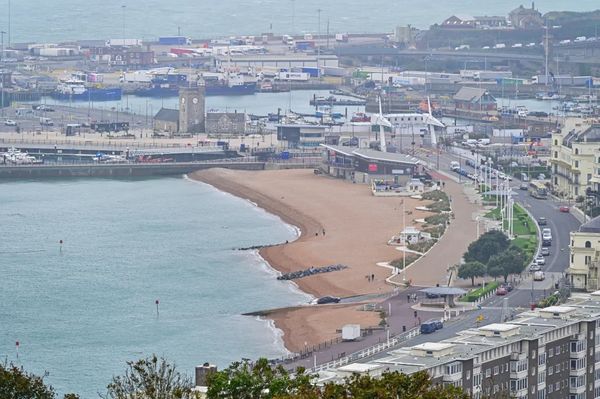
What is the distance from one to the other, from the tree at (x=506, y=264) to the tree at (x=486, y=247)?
1038mm

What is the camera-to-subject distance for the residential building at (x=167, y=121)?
61719mm

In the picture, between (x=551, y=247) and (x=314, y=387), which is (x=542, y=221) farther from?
(x=314, y=387)

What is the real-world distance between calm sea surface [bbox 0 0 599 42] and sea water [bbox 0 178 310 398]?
229 ft

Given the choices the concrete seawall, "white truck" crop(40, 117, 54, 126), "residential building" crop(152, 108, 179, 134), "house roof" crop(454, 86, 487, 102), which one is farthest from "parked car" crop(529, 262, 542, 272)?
"house roof" crop(454, 86, 487, 102)

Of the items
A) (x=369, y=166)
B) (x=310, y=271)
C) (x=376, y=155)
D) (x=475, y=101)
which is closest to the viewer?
(x=310, y=271)

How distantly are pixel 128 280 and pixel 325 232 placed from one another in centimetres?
659

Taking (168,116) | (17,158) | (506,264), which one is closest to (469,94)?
(168,116)

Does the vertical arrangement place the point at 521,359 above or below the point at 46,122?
above

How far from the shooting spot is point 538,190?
42.3 meters

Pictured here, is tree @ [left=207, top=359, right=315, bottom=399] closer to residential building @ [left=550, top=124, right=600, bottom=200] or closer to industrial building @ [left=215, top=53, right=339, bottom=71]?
residential building @ [left=550, top=124, right=600, bottom=200]

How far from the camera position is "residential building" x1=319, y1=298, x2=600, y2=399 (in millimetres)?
19781

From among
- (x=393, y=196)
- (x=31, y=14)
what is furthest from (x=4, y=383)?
(x=31, y=14)

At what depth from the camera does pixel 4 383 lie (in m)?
14.6

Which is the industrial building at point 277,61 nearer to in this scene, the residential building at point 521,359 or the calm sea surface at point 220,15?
the calm sea surface at point 220,15
